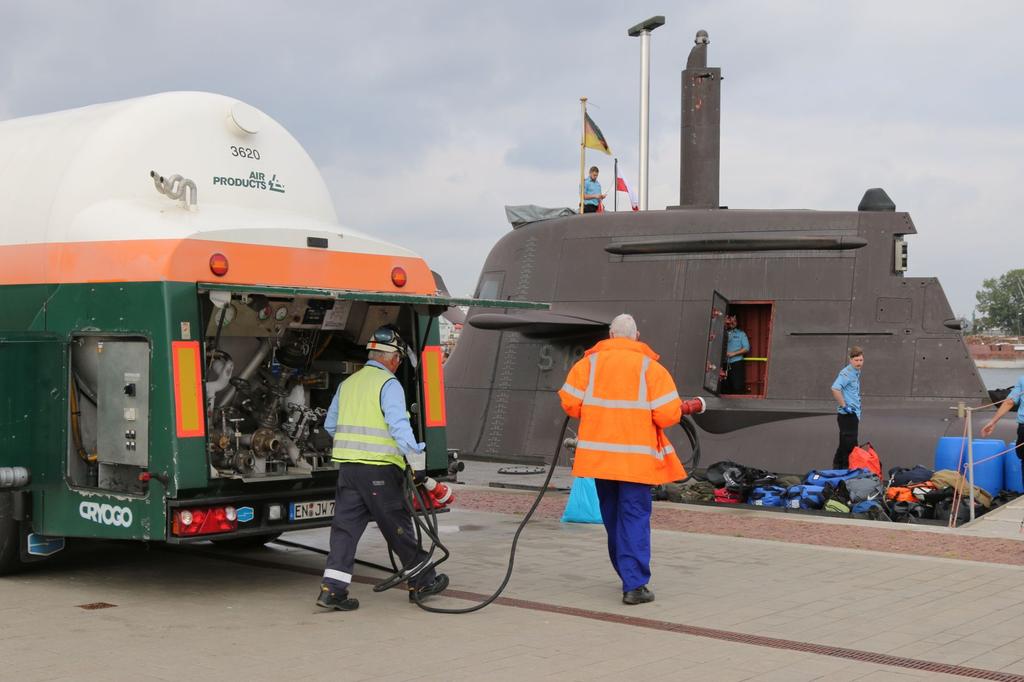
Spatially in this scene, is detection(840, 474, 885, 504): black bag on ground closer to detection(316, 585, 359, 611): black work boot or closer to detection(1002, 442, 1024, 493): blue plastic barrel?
detection(1002, 442, 1024, 493): blue plastic barrel

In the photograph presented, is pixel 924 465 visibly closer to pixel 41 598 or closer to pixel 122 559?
pixel 122 559

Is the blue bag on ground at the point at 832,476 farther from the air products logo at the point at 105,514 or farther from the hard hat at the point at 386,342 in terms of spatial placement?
the air products logo at the point at 105,514

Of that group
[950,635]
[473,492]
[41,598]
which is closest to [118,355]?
[41,598]

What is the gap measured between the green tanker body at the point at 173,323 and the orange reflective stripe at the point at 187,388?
11mm

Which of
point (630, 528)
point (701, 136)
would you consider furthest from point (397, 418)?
point (701, 136)

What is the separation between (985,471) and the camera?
41.9ft

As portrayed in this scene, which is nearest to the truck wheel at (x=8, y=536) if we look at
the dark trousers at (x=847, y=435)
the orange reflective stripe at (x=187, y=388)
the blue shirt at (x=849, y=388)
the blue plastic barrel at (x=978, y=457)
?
the orange reflective stripe at (x=187, y=388)

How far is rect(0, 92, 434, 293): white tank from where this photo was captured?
8.03m

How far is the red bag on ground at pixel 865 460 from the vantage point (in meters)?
12.7

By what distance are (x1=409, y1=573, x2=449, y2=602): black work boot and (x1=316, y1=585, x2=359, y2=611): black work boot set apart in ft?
1.37

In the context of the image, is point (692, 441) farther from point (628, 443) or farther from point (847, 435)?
point (628, 443)

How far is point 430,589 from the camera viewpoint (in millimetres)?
8062

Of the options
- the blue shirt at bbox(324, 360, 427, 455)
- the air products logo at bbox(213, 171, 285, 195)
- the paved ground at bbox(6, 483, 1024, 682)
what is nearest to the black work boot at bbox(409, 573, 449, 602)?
the paved ground at bbox(6, 483, 1024, 682)

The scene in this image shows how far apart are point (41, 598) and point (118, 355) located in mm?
1776
